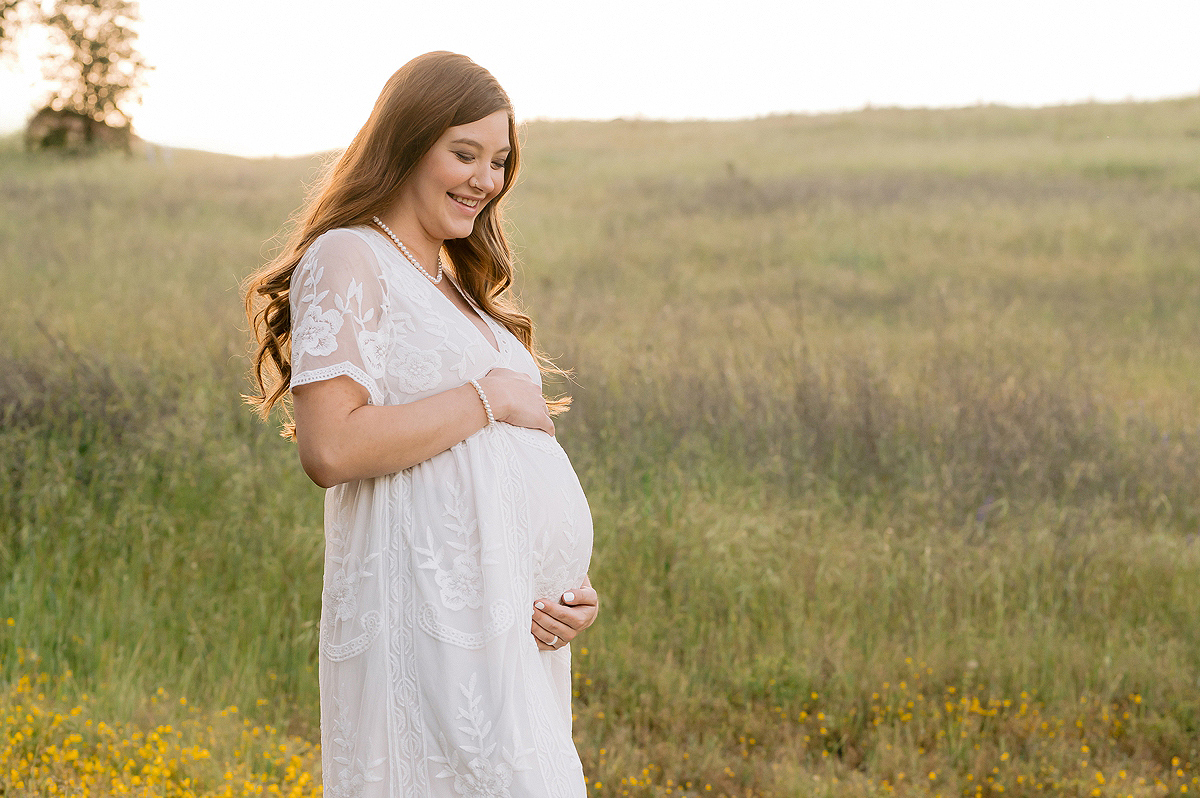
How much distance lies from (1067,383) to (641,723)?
13.0ft

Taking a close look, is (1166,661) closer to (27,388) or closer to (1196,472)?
(1196,472)

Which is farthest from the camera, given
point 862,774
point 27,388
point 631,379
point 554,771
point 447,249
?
point 631,379

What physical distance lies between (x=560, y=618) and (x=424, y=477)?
1.36ft

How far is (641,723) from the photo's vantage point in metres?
3.69

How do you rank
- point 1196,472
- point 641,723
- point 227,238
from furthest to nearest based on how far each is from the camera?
point 227,238 → point 1196,472 → point 641,723

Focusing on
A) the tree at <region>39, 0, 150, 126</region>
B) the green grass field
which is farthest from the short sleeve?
the tree at <region>39, 0, 150, 126</region>

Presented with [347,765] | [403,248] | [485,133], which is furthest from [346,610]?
[485,133]

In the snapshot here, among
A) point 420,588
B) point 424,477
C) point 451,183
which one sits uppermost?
point 451,183

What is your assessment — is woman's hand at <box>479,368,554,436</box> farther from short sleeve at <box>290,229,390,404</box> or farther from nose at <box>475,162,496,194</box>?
nose at <box>475,162,496,194</box>

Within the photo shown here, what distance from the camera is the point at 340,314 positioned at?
1700 millimetres

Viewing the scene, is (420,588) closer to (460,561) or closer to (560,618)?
(460,561)

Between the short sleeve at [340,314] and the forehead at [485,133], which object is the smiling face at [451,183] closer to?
the forehead at [485,133]

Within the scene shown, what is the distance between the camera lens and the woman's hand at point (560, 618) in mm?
1922

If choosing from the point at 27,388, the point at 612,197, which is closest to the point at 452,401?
the point at 27,388
